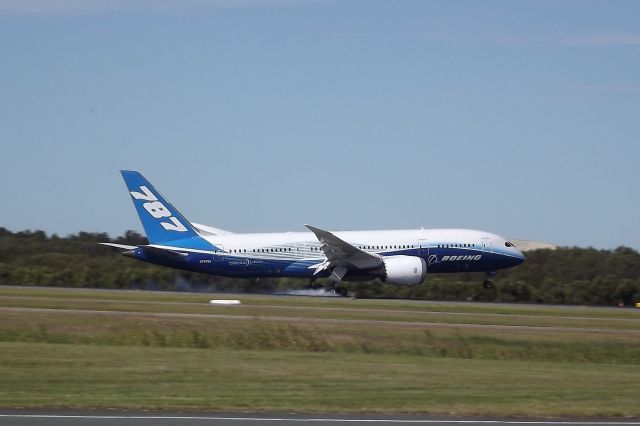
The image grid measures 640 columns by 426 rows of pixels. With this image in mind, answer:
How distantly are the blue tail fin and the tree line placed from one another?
200 inches

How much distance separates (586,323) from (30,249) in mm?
55962

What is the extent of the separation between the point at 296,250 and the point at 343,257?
8.70 ft

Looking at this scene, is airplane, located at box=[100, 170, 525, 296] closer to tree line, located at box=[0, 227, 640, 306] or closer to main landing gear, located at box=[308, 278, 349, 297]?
main landing gear, located at box=[308, 278, 349, 297]

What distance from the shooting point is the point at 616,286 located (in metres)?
→ 58.1

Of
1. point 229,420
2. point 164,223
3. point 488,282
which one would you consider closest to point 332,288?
point 488,282

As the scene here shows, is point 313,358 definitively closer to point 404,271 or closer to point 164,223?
point 404,271

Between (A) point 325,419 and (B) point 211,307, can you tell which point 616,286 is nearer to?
(B) point 211,307

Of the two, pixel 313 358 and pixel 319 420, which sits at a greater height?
pixel 313 358

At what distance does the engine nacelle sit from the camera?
49.1 meters

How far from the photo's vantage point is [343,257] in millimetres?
50594

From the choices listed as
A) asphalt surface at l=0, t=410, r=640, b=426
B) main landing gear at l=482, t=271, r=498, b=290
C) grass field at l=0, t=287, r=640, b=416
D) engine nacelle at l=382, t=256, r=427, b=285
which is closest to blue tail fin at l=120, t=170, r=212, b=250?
engine nacelle at l=382, t=256, r=427, b=285

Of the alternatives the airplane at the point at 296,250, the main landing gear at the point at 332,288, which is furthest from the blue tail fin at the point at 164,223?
the main landing gear at the point at 332,288

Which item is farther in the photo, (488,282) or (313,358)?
(488,282)

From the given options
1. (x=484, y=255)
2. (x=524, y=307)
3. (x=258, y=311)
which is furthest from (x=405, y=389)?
(x=484, y=255)
